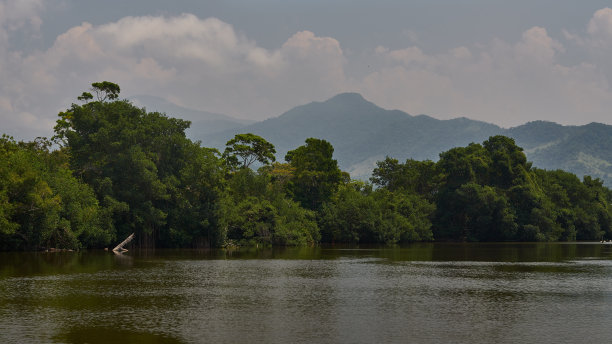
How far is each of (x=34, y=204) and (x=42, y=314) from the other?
116 feet

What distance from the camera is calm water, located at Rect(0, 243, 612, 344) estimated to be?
63.7 ft

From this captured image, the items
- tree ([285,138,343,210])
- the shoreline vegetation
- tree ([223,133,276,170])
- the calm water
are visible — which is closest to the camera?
the calm water

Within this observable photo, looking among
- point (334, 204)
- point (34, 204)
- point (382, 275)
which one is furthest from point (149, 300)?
point (334, 204)

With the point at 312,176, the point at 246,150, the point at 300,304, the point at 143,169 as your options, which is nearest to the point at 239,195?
the point at 246,150

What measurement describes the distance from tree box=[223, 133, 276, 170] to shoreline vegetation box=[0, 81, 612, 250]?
0.56 ft

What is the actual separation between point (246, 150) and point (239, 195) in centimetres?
1168

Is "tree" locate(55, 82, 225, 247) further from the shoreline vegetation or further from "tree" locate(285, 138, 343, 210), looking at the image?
"tree" locate(285, 138, 343, 210)

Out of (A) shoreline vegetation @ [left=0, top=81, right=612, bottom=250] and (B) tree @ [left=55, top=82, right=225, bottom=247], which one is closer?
(A) shoreline vegetation @ [left=0, top=81, right=612, bottom=250]

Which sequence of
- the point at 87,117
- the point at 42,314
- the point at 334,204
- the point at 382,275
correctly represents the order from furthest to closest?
the point at 334,204 → the point at 87,117 → the point at 382,275 → the point at 42,314

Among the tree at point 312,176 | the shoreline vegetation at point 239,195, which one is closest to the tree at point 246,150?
the shoreline vegetation at point 239,195

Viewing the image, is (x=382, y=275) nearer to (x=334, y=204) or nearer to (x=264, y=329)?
(x=264, y=329)

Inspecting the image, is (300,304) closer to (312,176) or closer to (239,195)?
(239,195)

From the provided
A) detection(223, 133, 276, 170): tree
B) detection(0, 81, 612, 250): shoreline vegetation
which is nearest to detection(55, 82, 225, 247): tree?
detection(0, 81, 612, 250): shoreline vegetation

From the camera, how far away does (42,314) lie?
22578 mm
